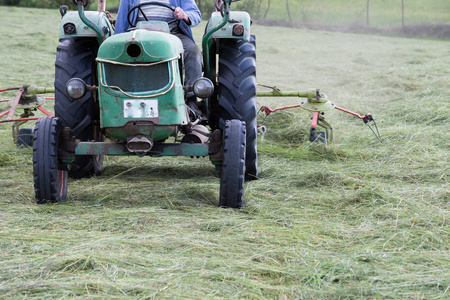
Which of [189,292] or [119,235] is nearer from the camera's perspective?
[189,292]

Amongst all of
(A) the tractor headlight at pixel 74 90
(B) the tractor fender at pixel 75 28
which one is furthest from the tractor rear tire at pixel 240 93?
(A) the tractor headlight at pixel 74 90

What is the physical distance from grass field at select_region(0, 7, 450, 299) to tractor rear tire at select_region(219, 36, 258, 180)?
0.82 ft

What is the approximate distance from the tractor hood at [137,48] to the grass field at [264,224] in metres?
0.87

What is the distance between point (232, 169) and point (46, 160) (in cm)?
108

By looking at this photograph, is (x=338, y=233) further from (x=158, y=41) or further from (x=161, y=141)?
(x=158, y=41)

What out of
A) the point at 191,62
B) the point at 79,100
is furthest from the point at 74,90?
the point at 191,62

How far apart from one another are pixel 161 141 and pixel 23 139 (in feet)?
7.00

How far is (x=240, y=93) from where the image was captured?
4102 mm

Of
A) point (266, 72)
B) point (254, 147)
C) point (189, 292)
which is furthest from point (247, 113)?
point (266, 72)

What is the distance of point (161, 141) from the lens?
362 cm

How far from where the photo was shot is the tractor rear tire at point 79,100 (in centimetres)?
407

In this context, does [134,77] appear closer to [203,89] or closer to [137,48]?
[137,48]

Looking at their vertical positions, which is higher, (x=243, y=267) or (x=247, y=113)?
(x=247, y=113)

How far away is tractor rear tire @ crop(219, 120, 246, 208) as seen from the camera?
11.1 ft
